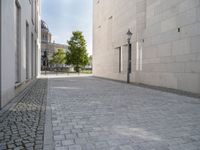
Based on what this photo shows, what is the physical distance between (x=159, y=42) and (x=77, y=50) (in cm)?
3025

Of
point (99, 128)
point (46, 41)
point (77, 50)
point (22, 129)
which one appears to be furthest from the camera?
point (46, 41)

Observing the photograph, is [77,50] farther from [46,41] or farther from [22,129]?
[22,129]

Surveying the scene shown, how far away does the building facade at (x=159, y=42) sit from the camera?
1062 centimetres

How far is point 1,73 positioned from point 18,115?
1420 mm

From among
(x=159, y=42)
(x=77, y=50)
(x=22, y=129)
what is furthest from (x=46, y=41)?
(x=22, y=129)

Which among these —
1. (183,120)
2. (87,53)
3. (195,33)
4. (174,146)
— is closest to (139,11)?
(195,33)

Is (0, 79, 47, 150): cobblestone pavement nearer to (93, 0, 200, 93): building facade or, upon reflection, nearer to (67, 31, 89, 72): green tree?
(93, 0, 200, 93): building facade

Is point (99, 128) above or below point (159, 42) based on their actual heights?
below

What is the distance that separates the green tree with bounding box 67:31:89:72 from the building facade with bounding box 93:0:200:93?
19.6 meters

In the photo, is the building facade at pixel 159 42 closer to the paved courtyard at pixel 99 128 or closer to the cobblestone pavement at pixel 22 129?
the paved courtyard at pixel 99 128

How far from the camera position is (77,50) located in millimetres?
42312

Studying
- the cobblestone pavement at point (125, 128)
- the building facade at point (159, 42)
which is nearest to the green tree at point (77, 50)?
the building facade at point (159, 42)

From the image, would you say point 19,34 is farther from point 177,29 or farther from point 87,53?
point 87,53

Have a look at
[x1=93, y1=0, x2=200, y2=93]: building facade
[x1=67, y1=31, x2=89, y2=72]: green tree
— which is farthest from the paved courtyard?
[x1=67, y1=31, x2=89, y2=72]: green tree
